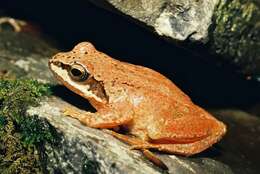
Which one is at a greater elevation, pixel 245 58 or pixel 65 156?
pixel 245 58

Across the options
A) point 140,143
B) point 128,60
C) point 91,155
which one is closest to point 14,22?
point 128,60

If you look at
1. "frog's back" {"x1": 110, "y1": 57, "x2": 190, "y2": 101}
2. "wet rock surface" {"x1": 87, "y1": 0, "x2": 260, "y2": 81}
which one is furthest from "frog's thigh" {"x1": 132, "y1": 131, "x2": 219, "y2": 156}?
"wet rock surface" {"x1": 87, "y1": 0, "x2": 260, "y2": 81}

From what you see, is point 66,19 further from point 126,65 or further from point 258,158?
point 258,158

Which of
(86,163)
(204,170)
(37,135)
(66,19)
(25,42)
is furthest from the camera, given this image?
(66,19)

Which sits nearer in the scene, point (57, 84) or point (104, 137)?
point (104, 137)

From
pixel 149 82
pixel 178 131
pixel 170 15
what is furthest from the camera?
pixel 170 15

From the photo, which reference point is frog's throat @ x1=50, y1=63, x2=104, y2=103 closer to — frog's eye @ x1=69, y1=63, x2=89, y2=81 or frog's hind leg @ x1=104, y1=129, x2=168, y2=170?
frog's eye @ x1=69, y1=63, x2=89, y2=81

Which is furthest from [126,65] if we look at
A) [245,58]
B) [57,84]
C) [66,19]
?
[66,19]

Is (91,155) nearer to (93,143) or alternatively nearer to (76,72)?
(93,143)
